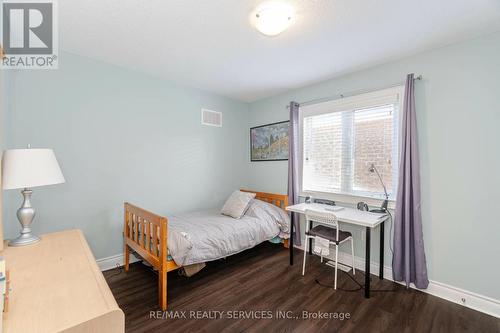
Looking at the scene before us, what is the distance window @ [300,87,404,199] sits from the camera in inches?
99.8

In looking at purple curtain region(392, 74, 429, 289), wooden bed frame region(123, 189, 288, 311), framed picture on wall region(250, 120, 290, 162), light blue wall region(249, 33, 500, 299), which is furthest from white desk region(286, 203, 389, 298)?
wooden bed frame region(123, 189, 288, 311)

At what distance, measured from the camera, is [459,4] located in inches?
63.2

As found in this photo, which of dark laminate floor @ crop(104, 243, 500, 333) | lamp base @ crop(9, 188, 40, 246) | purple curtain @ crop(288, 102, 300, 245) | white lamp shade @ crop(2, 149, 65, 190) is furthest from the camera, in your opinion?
purple curtain @ crop(288, 102, 300, 245)

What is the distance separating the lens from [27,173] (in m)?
1.48

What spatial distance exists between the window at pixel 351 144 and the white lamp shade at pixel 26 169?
284cm

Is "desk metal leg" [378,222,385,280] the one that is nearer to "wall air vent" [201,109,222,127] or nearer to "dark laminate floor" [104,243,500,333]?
"dark laminate floor" [104,243,500,333]

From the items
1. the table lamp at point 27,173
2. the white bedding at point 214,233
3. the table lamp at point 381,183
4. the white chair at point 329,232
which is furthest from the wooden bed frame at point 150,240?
the table lamp at point 381,183

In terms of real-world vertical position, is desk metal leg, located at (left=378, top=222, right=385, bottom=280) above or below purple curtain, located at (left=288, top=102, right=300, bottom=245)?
below

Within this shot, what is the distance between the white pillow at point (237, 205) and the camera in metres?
3.07

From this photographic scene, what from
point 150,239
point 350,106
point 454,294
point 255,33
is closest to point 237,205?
point 150,239

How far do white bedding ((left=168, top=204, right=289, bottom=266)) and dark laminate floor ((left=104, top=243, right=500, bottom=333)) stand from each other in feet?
1.10

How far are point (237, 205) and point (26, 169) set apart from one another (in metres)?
2.18

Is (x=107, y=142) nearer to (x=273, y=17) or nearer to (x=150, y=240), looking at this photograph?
(x=150, y=240)

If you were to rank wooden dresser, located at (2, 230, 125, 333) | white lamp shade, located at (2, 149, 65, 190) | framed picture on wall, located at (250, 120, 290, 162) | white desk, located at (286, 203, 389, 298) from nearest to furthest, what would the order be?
wooden dresser, located at (2, 230, 125, 333) → white lamp shade, located at (2, 149, 65, 190) → white desk, located at (286, 203, 389, 298) → framed picture on wall, located at (250, 120, 290, 162)
